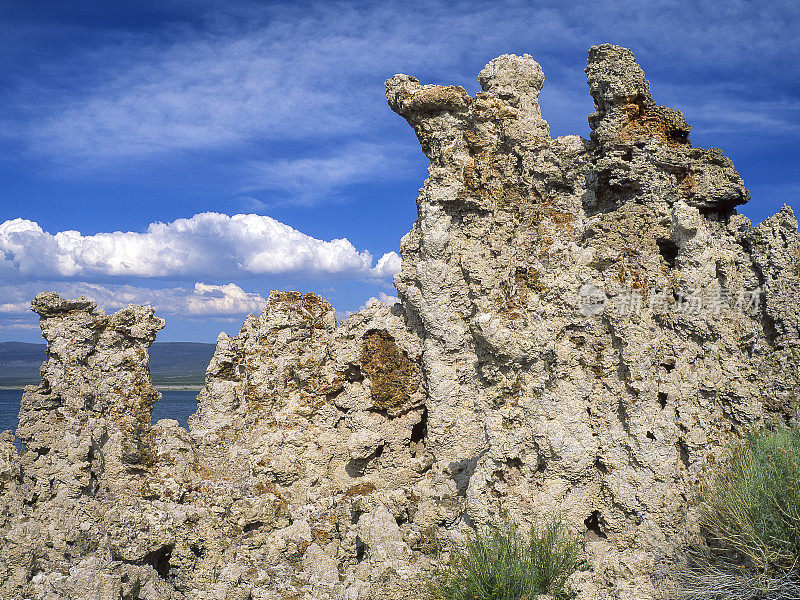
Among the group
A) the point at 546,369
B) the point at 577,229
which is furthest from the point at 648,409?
the point at 577,229

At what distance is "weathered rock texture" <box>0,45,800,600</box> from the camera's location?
7.01m

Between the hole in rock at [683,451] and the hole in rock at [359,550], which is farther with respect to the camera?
the hole in rock at [359,550]

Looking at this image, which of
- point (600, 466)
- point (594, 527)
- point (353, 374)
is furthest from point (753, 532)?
point (353, 374)

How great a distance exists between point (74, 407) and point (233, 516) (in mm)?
2387

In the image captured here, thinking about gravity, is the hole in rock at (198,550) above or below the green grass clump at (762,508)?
below

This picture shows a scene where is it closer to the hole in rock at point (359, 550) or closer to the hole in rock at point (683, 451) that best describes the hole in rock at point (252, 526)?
the hole in rock at point (359, 550)

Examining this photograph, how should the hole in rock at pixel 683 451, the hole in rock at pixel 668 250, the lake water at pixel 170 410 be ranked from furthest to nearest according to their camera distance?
the lake water at pixel 170 410 → the hole in rock at pixel 668 250 → the hole in rock at pixel 683 451

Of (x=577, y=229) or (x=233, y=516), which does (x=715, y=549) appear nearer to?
(x=577, y=229)

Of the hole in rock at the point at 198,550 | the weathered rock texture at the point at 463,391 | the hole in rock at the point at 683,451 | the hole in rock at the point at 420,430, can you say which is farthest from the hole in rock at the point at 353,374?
the hole in rock at the point at 683,451

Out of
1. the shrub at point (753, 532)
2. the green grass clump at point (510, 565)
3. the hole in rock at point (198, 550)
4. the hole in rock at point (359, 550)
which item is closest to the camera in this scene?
the shrub at point (753, 532)

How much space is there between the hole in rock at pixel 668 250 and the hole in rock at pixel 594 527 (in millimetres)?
2931

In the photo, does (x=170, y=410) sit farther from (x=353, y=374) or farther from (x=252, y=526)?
(x=353, y=374)

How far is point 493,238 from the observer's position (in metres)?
8.12

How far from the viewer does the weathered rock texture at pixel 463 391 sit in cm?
701
